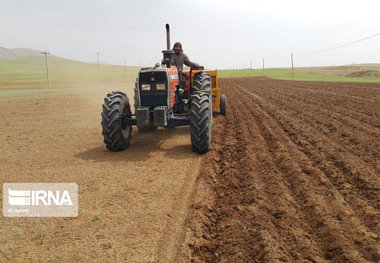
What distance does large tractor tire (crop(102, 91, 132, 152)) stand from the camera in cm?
669

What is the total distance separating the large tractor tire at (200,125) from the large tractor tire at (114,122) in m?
1.71

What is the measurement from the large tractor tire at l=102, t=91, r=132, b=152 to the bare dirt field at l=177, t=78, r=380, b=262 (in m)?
2.15

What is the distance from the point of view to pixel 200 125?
6.36 meters

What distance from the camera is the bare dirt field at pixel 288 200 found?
3.19 m

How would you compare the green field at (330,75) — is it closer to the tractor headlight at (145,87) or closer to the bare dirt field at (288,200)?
the bare dirt field at (288,200)

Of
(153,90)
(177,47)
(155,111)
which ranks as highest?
(177,47)

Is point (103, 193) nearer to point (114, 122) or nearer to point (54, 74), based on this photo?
point (114, 122)

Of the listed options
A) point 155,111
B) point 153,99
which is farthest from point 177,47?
point 155,111

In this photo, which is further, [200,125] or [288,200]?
[200,125]

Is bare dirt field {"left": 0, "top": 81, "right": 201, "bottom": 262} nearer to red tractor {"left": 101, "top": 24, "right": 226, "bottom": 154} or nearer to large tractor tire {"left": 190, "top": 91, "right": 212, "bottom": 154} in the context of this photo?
large tractor tire {"left": 190, "top": 91, "right": 212, "bottom": 154}

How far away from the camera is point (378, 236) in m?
3.33

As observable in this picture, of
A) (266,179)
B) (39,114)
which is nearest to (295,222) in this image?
(266,179)

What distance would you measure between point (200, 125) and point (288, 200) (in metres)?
2.68

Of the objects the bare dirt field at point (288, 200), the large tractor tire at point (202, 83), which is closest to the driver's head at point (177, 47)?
the large tractor tire at point (202, 83)
